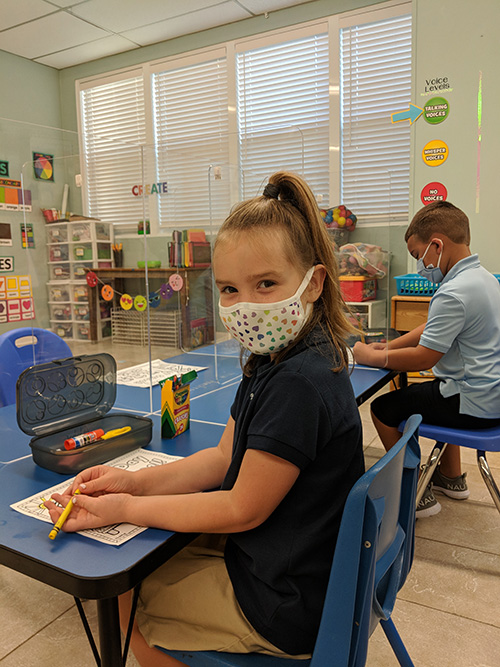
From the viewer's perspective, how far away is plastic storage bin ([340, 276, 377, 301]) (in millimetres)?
2346

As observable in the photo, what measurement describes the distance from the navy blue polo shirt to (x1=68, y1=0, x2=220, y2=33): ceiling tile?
4715 mm

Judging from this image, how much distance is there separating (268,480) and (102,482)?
1.05 ft

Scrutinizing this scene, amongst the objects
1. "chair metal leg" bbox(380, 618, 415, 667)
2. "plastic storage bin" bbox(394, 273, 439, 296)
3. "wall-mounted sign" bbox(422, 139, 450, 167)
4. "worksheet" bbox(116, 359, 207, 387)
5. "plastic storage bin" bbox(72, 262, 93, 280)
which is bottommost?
"chair metal leg" bbox(380, 618, 415, 667)

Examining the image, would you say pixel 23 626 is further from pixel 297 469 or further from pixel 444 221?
pixel 444 221

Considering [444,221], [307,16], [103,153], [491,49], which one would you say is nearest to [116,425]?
[103,153]

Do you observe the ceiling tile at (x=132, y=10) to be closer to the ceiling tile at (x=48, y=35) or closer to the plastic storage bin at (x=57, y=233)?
the ceiling tile at (x=48, y=35)

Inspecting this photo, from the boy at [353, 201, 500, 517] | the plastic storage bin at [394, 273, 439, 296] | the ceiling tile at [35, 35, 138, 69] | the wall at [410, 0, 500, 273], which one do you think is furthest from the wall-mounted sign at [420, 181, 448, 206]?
the ceiling tile at [35, 35, 138, 69]

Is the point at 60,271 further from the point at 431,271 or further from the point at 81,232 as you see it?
the point at 431,271

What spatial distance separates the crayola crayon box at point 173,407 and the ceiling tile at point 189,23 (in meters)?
4.44

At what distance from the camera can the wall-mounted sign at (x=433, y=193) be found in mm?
3387

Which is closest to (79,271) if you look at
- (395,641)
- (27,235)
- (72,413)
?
(27,235)

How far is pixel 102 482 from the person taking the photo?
Result: 0.94 m

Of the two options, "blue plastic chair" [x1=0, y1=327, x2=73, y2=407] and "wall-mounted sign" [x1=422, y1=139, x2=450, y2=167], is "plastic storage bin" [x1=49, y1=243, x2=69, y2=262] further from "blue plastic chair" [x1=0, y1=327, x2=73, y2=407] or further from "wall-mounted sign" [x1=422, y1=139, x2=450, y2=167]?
"wall-mounted sign" [x1=422, y1=139, x2=450, y2=167]

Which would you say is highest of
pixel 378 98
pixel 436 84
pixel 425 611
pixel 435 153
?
pixel 378 98
